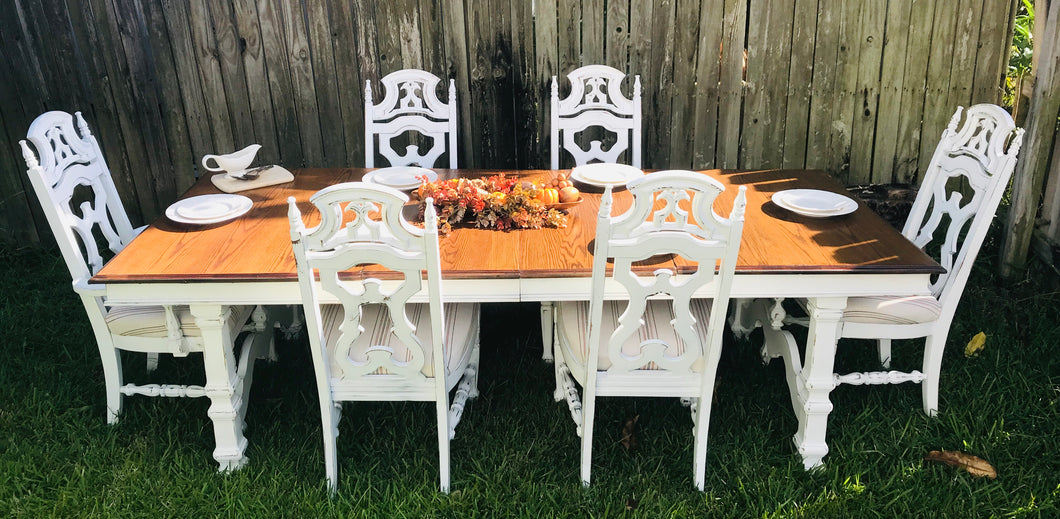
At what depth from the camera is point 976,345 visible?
3.04 m

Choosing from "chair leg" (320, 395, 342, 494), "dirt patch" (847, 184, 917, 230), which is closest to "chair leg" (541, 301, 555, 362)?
"chair leg" (320, 395, 342, 494)

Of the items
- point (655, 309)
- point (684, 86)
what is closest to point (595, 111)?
point (684, 86)

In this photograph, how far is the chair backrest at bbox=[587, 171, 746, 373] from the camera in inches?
74.5

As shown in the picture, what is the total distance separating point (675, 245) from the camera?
197cm

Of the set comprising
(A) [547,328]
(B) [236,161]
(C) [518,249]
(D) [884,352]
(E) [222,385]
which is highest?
(B) [236,161]

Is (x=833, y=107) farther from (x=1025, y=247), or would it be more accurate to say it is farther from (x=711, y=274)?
(x=711, y=274)

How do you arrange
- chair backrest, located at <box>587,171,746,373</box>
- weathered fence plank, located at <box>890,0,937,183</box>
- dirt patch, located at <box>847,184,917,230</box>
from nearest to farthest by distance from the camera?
chair backrest, located at <box>587,171,746,373</box>, weathered fence plank, located at <box>890,0,937,183</box>, dirt patch, located at <box>847,184,917,230</box>

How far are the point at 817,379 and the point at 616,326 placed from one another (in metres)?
0.62

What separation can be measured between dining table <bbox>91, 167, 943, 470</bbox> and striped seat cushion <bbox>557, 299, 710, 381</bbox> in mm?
192

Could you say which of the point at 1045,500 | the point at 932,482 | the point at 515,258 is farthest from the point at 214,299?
the point at 1045,500

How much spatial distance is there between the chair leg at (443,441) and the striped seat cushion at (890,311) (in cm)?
127

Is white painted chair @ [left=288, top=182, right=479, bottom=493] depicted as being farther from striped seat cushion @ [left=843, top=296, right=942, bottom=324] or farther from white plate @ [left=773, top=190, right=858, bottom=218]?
striped seat cushion @ [left=843, top=296, right=942, bottom=324]

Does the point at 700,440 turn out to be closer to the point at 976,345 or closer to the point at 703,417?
the point at 703,417

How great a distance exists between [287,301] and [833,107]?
105 inches
